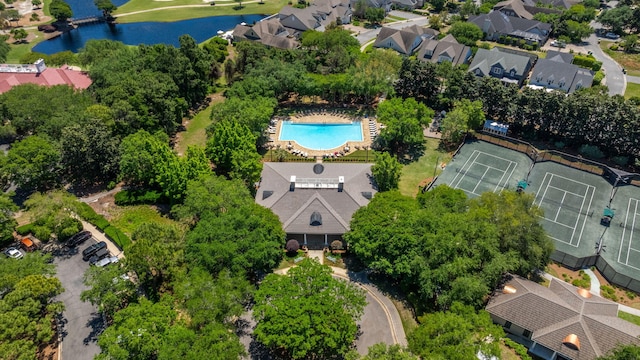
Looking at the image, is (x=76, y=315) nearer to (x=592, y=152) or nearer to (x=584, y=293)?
(x=584, y=293)

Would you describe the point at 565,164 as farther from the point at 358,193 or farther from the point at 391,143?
the point at 358,193

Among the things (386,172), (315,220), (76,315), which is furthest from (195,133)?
(76,315)

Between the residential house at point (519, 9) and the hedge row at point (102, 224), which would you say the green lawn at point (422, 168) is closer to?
the hedge row at point (102, 224)

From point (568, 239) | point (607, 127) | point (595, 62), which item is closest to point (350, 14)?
point (595, 62)

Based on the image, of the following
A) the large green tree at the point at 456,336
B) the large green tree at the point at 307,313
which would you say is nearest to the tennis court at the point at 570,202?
the large green tree at the point at 456,336

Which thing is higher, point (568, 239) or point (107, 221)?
point (568, 239)
